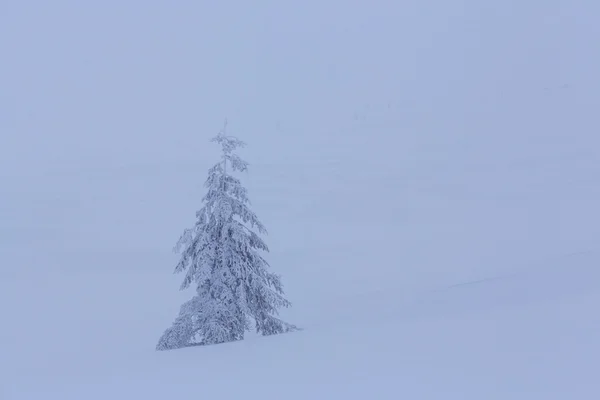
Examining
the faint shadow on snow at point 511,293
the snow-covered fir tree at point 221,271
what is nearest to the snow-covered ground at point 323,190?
the faint shadow on snow at point 511,293

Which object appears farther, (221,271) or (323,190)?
(323,190)

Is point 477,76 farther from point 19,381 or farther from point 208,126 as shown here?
point 19,381

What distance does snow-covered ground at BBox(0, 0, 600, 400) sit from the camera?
5.43 m

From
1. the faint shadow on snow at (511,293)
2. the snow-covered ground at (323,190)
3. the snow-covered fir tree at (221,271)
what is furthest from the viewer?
the snow-covered fir tree at (221,271)

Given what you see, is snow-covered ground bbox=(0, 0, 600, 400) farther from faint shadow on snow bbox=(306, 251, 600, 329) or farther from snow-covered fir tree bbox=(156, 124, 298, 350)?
snow-covered fir tree bbox=(156, 124, 298, 350)

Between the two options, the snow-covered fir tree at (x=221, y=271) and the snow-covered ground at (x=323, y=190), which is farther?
the snow-covered fir tree at (x=221, y=271)

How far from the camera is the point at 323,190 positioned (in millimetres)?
22109

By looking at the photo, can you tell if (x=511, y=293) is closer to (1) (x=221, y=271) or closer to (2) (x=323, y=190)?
(1) (x=221, y=271)

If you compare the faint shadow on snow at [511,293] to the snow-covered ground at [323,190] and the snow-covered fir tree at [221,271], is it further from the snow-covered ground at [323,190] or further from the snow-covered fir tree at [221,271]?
the snow-covered fir tree at [221,271]

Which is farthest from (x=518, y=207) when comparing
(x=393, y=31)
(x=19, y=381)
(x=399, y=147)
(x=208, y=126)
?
(x=393, y=31)

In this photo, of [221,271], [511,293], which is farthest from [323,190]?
[511,293]

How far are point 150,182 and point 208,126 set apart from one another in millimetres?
8953

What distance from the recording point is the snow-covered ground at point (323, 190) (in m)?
5.43

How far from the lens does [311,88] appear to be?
3700 cm
